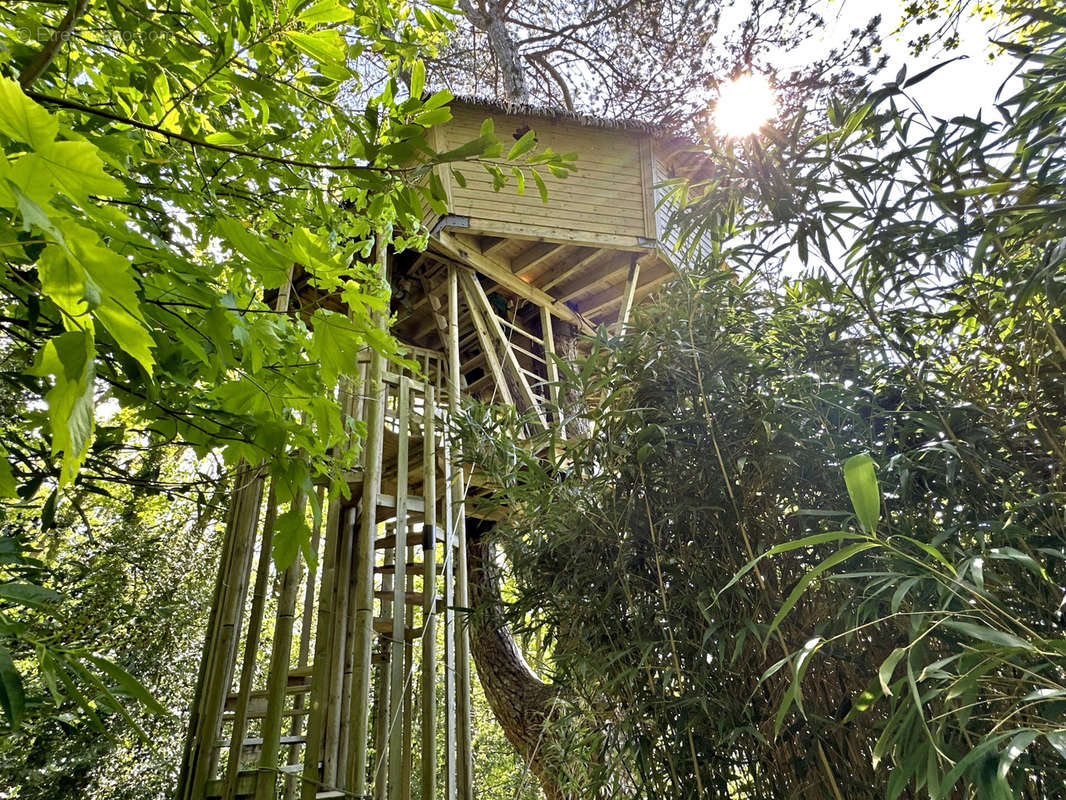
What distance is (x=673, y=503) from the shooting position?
4.32 feet

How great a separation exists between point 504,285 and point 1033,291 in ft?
14.6

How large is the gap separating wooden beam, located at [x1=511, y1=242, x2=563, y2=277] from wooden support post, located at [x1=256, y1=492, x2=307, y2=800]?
312cm

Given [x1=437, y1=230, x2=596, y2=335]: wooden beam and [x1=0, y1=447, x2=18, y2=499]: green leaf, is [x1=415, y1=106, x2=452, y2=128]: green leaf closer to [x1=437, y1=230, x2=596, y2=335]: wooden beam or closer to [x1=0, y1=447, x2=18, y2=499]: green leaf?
[x1=0, y1=447, x2=18, y2=499]: green leaf

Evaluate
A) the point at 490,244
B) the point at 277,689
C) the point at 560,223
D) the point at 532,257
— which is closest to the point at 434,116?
the point at 277,689

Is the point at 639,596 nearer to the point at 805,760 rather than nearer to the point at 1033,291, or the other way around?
the point at 805,760

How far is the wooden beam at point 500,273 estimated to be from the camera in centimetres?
475

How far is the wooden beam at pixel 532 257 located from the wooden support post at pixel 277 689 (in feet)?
10.2

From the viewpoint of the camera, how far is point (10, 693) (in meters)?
0.72

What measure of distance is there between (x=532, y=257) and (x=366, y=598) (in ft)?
10.6

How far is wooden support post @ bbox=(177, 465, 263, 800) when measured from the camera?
2.75 meters

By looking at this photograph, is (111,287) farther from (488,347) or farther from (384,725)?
(488,347)

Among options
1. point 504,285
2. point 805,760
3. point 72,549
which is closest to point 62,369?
point 805,760

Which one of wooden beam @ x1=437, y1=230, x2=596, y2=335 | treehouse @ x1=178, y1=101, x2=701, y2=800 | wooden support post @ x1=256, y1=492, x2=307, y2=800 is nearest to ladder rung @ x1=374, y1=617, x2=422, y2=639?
treehouse @ x1=178, y1=101, x2=701, y2=800

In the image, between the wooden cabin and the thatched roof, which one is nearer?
the wooden cabin
